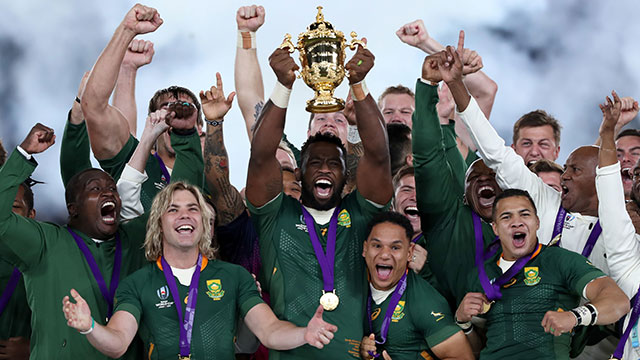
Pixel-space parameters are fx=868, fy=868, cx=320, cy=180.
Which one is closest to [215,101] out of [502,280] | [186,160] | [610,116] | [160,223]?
[186,160]

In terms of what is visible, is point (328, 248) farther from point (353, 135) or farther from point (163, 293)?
point (353, 135)

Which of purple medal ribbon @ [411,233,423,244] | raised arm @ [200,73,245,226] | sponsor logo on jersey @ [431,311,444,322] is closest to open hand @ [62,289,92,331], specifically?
raised arm @ [200,73,245,226]

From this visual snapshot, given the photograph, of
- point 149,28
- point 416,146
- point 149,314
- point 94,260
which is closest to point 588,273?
point 416,146

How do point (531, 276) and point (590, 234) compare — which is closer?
point (531, 276)

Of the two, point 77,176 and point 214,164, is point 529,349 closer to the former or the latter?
point 214,164

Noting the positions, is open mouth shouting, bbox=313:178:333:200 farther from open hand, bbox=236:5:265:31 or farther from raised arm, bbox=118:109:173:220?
open hand, bbox=236:5:265:31

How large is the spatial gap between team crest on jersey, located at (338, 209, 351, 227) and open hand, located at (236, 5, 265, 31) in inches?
59.0

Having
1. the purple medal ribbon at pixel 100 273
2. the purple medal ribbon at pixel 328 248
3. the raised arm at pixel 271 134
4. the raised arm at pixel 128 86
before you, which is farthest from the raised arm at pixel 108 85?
the purple medal ribbon at pixel 328 248

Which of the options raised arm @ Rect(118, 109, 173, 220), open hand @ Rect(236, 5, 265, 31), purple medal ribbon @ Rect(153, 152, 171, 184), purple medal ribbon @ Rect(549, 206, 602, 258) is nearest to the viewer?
purple medal ribbon @ Rect(549, 206, 602, 258)

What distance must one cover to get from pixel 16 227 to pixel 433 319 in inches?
76.9

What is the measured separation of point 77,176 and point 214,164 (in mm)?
741

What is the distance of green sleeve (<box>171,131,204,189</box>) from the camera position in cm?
447

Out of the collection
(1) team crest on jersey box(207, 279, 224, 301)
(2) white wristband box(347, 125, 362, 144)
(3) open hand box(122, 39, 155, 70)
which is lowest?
(1) team crest on jersey box(207, 279, 224, 301)

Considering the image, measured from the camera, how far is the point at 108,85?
459 cm
